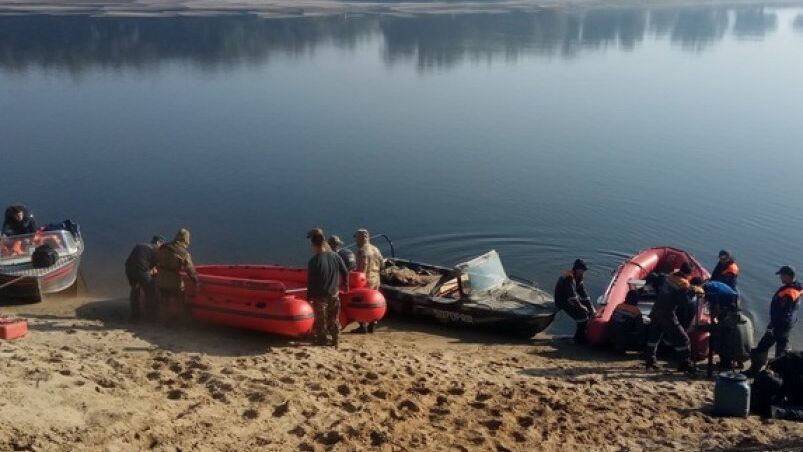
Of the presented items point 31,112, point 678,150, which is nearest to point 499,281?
point 678,150

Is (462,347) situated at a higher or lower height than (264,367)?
lower

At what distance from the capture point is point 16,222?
14.0 meters

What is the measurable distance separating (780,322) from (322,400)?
553 cm

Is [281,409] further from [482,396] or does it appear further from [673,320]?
[673,320]

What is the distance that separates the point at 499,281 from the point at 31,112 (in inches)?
980

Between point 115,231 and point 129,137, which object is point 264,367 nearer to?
point 115,231

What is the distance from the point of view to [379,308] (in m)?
11.4

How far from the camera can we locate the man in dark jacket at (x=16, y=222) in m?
13.9

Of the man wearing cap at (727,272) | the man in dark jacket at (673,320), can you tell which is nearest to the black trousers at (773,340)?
the man in dark jacket at (673,320)

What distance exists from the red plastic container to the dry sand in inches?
5.6

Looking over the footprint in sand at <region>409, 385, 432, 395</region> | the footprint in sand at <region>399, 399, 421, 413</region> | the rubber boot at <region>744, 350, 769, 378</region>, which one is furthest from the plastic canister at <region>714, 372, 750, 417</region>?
the footprint in sand at <region>399, 399, 421, 413</region>

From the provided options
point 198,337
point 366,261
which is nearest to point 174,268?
point 198,337

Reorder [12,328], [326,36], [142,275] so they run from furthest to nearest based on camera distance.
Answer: [326,36] < [142,275] < [12,328]

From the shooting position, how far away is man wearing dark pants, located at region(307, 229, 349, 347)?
33.8 feet
